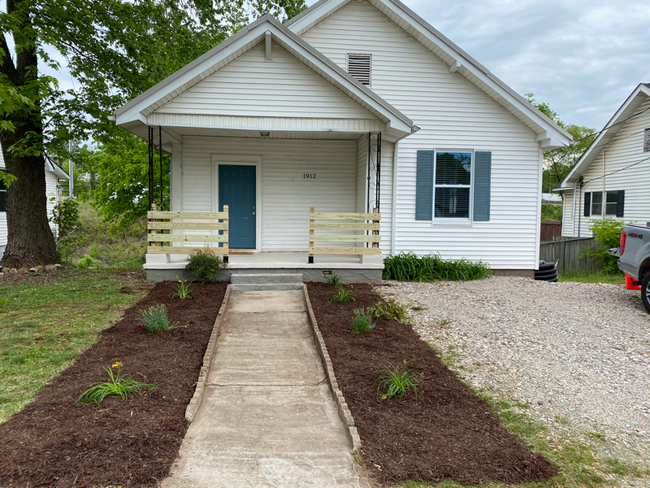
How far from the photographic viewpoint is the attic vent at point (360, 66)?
1089cm

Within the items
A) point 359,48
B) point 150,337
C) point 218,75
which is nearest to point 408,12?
point 359,48

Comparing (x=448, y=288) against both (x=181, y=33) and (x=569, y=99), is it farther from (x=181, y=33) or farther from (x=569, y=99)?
(x=569, y=99)

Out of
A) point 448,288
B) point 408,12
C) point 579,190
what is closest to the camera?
point 448,288

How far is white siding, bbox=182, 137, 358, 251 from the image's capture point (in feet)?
37.2

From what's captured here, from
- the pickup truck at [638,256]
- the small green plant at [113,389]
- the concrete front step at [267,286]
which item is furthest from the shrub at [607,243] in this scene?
the small green plant at [113,389]

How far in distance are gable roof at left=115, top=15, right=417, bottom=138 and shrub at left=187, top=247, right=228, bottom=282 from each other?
265 centimetres

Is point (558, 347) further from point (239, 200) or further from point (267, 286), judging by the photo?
point (239, 200)

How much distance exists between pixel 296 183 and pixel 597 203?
1586 cm

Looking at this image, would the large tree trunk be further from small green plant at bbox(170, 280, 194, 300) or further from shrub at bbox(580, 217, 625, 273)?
shrub at bbox(580, 217, 625, 273)

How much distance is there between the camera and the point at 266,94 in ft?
28.7

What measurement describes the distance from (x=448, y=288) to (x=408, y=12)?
6210 mm

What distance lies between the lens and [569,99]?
44.6 m

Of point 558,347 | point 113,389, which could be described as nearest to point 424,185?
point 558,347

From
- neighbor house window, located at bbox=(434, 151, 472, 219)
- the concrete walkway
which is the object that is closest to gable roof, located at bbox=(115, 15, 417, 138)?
neighbor house window, located at bbox=(434, 151, 472, 219)
